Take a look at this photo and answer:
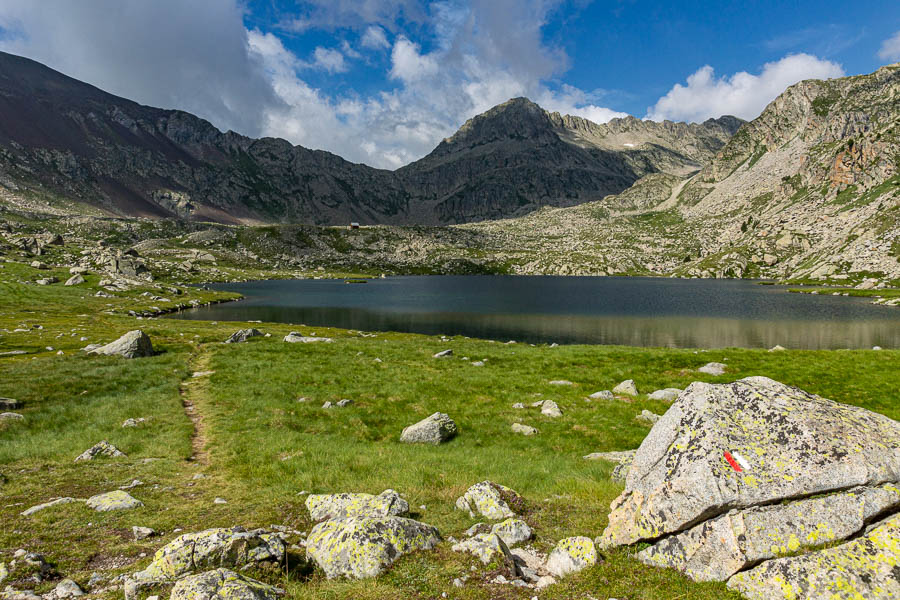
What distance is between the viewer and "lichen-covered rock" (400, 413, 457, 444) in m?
19.7

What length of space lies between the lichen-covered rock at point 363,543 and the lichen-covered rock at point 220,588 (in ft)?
4.65

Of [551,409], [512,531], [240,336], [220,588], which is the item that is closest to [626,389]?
[551,409]

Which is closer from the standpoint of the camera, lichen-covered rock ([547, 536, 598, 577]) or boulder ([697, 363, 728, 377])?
lichen-covered rock ([547, 536, 598, 577])

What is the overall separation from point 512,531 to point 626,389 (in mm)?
21793

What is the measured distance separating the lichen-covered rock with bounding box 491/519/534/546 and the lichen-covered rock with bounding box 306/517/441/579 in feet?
4.79

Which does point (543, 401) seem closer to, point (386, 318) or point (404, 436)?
point (404, 436)

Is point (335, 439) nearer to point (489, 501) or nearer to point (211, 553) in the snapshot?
point (489, 501)

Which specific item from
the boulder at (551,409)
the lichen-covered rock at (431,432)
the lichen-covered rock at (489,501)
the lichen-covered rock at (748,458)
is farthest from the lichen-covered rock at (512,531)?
the boulder at (551,409)

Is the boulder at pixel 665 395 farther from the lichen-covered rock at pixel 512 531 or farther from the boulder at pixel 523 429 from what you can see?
the lichen-covered rock at pixel 512 531

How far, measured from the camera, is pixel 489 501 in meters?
11.4

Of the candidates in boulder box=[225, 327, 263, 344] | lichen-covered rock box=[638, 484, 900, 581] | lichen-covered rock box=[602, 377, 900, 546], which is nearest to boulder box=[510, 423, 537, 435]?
lichen-covered rock box=[602, 377, 900, 546]

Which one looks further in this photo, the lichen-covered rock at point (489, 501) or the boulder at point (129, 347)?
the boulder at point (129, 347)

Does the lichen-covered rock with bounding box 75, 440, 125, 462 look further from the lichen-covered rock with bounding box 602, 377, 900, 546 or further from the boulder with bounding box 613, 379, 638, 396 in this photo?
→ the boulder with bounding box 613, 379, 638, 396

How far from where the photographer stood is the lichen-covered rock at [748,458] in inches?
308
